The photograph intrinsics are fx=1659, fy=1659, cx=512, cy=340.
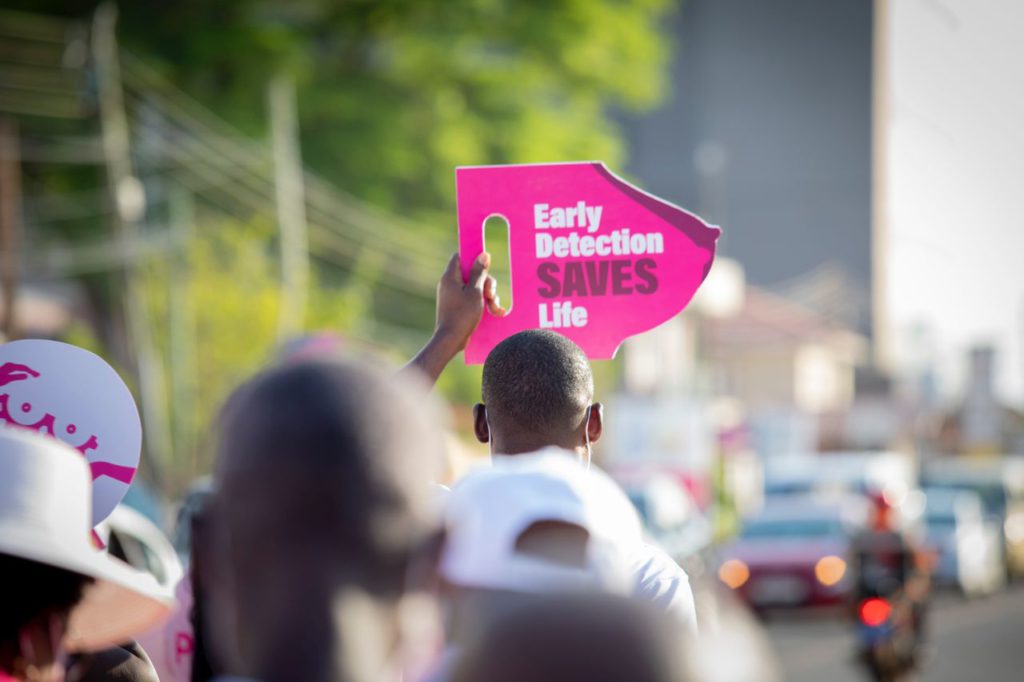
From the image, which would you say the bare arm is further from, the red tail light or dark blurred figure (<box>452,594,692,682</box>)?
the red tail light

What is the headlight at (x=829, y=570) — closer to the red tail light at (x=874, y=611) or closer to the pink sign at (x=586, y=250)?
the red tail light at (x=874, y=611)

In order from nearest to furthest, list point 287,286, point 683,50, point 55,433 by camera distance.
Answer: point 55,433 < point 287,286 < point 683,50

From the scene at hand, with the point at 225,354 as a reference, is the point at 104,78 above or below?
above

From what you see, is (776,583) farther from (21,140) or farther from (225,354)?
(21,140)

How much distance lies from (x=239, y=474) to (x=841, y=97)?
94.8 meters

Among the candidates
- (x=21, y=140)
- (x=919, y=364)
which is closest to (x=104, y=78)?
(x=21, y=140)

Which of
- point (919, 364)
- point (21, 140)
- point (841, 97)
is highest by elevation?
point (841, 97)

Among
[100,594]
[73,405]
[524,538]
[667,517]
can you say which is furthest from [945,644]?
[524,538]

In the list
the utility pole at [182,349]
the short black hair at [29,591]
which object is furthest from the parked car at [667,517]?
the short black hair at [29,591]

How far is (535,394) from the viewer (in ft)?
9.77

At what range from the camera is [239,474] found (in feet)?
5.46

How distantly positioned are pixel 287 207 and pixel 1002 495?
42.6ft

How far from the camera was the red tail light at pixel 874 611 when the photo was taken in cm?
1309

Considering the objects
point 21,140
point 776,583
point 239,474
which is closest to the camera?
point 239,474
